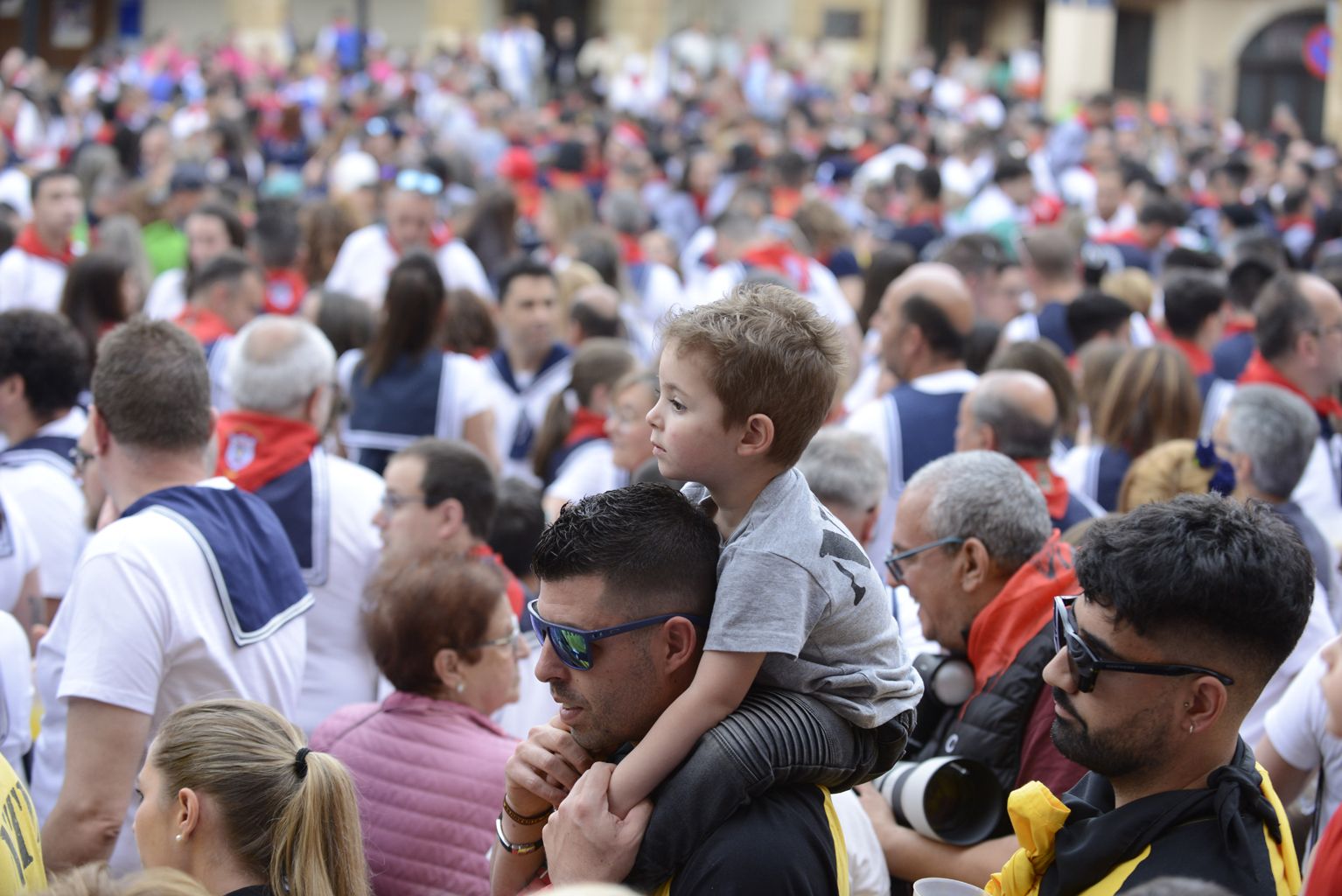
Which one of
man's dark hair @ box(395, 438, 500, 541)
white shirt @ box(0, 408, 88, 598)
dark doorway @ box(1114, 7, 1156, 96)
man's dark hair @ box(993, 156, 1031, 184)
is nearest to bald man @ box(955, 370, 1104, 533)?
man's dark hair @ box(395, 438, 500, 541)

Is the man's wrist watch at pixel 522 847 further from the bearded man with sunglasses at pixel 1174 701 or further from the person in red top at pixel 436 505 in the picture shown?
the person in red top at pixel 436 505

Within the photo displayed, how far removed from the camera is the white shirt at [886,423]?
197 inches

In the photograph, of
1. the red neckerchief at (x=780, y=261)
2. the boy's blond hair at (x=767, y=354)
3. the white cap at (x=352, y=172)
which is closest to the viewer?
the boy's blond hair at (x=767, y=354)

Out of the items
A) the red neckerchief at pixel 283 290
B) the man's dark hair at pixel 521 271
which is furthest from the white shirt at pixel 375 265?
the man's dark hair at pixel 521 271

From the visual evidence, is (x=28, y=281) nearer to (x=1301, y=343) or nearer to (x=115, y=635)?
(x=115, y=635)

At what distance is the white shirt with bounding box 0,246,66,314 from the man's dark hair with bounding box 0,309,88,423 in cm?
368

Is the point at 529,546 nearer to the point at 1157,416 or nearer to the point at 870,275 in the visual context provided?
A: the point at 1157,416

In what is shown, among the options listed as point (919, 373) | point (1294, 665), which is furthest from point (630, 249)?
point (1294, 665)

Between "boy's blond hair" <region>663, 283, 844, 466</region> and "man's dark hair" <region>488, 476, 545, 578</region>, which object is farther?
"man's dark hair" <region>488, 476, 545, 578</region>

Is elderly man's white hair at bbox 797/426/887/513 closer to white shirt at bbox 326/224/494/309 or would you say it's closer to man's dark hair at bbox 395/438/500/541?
man's dark hair at bbox 395/438/500/541

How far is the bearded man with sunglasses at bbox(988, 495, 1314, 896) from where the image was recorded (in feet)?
7.19

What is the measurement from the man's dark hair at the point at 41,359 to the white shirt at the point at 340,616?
972mm

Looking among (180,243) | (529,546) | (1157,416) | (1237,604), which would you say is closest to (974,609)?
(1237,604)

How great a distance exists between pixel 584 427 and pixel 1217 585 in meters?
3.76
